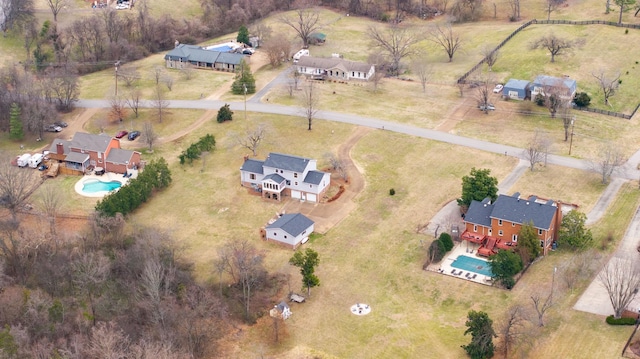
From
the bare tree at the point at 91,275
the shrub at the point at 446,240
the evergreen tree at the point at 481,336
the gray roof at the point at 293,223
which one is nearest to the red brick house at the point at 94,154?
the bare tree at the point at 91,275

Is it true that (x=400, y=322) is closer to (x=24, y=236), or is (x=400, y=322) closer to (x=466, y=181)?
(x=466, y=181)

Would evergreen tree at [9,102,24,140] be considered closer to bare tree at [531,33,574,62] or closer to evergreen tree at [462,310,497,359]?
evergreen tree at [462,310,497,359]

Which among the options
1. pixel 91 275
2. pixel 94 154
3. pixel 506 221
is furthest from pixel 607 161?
pixel 94 154

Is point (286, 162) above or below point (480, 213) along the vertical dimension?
above

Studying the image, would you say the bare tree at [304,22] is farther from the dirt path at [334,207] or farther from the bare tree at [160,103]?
the dirt path at [334,207]

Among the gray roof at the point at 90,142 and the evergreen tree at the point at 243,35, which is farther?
the evergreen tree at the point at 243,35

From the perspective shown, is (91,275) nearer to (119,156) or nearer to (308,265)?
(308,265)

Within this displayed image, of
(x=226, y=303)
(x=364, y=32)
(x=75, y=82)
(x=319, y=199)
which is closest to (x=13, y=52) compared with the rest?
(x=75, y=82)
